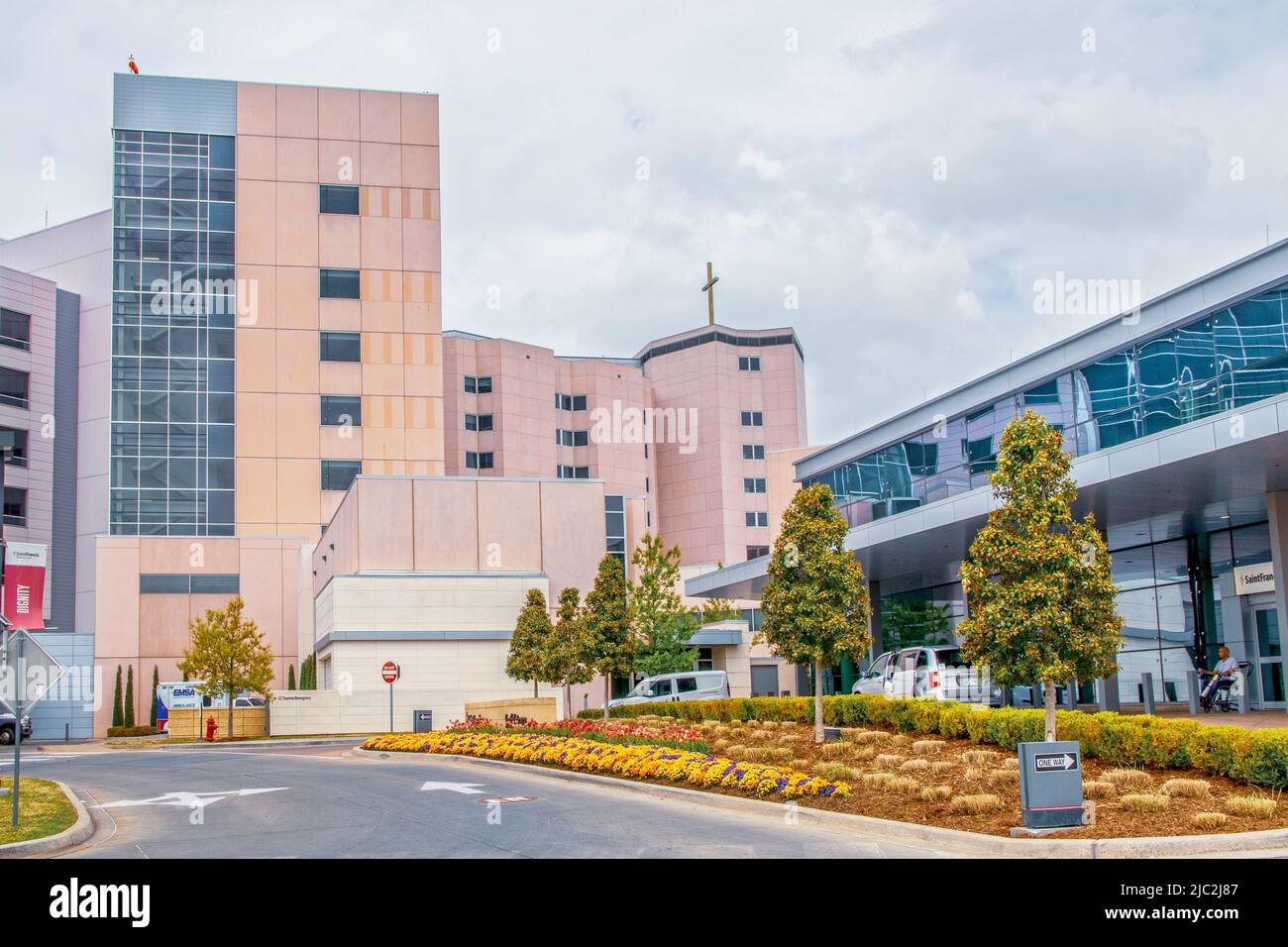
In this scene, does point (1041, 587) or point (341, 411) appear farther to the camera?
point (341, 411)

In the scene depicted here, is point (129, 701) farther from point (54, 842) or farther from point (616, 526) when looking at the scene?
point (54, 842)

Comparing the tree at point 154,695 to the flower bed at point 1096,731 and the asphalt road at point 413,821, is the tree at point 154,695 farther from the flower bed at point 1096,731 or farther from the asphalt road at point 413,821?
the flower bed at point 1096,731

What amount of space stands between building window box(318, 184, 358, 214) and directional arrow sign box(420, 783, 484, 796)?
48.8 meters

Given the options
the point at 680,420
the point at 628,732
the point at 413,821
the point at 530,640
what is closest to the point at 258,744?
the point at 530,640

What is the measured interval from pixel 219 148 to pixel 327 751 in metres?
40.6

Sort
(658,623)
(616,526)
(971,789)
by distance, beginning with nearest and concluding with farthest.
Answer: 1. (971,789)
2. (658,623)
3. (616,526)

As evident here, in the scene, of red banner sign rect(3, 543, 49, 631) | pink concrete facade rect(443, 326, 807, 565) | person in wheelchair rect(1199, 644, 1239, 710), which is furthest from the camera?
pink concrete facade rect(443, 326, 807, 565)

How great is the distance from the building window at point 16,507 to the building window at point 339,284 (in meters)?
19.8

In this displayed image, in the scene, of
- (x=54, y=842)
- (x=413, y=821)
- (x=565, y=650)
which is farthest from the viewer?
(x=565, y=650)

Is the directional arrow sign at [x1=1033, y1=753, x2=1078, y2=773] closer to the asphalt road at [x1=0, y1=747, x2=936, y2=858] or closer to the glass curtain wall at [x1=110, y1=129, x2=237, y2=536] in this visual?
the asphalt road at [x1=0, y1=747, x2=936, y2=858]

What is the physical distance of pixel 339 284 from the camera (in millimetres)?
63344

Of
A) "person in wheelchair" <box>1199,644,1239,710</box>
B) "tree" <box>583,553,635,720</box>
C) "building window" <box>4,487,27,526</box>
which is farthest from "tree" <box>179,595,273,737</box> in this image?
"person in wheelchair" <box>1199,644,1239,710</box>

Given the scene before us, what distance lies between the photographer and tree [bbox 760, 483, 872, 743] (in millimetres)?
22844

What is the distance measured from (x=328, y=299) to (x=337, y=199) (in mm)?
5547
